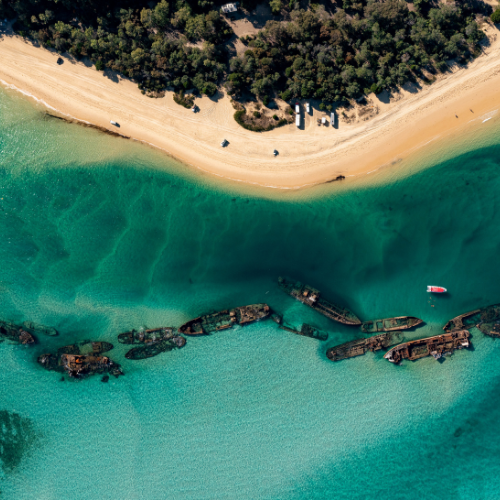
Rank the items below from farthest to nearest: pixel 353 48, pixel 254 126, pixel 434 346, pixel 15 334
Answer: pixel 15 334, pixel 434 346, pixel 254 126, pixel 353 48

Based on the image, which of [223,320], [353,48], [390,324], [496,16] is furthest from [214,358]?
[496,16]

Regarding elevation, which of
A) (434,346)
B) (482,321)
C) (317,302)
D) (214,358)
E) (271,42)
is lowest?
(434,346)

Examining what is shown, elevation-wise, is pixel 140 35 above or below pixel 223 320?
above

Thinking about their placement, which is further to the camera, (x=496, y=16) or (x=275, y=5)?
(x=275, y=5)

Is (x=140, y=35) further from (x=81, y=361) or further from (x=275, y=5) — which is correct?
(x=81, y=361)

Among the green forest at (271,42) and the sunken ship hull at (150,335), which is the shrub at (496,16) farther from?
the sunken ship hull at (150,335)

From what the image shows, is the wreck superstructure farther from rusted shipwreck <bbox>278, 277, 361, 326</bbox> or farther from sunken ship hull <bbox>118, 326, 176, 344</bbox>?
rusted shipwreck <bbox>278, 277, 361, 326</bbox>

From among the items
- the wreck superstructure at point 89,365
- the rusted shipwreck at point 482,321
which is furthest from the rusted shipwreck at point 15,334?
the rusted shipwreck at point 482,321
